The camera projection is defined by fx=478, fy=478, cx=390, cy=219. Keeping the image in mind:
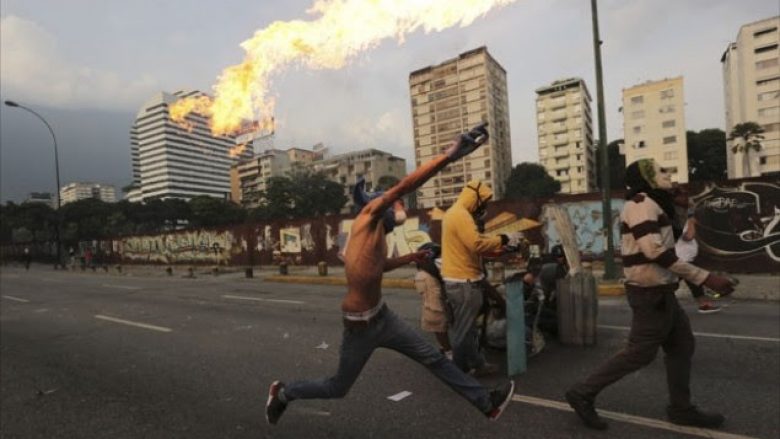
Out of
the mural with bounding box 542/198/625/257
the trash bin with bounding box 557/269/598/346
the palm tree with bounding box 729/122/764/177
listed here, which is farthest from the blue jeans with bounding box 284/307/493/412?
the palm tree with bounding box 729/122/764/177

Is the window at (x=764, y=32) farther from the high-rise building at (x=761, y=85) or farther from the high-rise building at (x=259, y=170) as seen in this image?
the high-rise building at (x=259, y=170)

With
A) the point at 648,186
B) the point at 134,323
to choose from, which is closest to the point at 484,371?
the point at 648,186

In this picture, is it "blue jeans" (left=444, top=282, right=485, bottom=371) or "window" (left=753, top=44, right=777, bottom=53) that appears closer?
"blue jeans" (left=444, top=282, right=485, bottom=371)

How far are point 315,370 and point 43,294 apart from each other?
47.3 ft

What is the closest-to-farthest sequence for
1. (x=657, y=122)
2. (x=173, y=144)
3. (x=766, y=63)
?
(x=173, y=144) → (x=766, y=63) → (x=657, y=122)

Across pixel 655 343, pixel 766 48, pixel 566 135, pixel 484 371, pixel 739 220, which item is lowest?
pixel 484 371

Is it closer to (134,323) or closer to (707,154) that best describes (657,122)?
(707,154)

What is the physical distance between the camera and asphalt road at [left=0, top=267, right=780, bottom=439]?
12.0ft

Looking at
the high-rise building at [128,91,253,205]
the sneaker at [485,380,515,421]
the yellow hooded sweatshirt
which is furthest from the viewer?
the high-rise building at [128,91,253,205]

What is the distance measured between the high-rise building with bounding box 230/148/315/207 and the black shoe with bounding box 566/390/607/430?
72.3m

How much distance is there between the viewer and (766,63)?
79688 millimetres

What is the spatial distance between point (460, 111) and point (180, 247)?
8223 centimetres

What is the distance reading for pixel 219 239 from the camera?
84.8ft

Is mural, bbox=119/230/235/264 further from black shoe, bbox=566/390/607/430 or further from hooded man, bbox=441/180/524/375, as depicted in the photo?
black shoe, bbox=566/390/607/430
